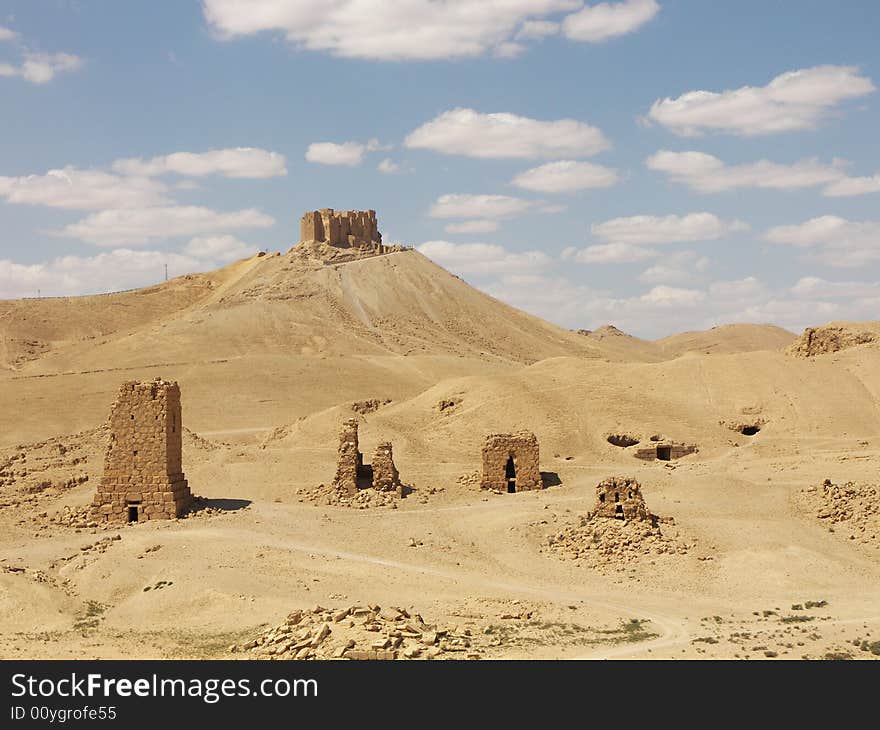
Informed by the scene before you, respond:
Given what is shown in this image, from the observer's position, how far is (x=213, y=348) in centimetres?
6481

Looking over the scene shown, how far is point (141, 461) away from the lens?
24234mm

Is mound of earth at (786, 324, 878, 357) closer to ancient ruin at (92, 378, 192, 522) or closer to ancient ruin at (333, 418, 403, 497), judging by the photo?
ancient ruin at (333, 418, 403, 497)

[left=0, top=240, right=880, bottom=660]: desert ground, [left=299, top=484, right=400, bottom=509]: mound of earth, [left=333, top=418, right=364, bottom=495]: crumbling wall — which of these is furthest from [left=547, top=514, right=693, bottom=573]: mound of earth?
[left=333, top=418, right=364, bottom=495]: crumbling wall

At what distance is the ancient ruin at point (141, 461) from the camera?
2411cm

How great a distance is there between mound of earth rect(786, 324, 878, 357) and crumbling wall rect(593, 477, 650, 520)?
2258 centimetres

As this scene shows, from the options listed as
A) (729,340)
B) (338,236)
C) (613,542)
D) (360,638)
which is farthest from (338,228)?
(360,638)

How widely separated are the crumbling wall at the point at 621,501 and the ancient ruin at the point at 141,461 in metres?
9.37

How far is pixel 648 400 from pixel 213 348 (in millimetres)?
34697

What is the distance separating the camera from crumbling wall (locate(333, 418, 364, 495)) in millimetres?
27484

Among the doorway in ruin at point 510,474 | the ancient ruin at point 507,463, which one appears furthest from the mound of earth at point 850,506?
the doorway in ruin at point 510,474

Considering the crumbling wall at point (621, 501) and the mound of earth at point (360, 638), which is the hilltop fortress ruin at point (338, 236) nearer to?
the crumbling wall at point (621, 501)

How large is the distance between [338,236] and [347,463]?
63908 millimetres

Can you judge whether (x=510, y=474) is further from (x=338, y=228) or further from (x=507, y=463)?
(x=338, y=228)

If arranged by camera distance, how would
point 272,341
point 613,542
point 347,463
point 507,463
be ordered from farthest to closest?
point 272,341 < point 507,463 < point 347,463 < point 613,542
